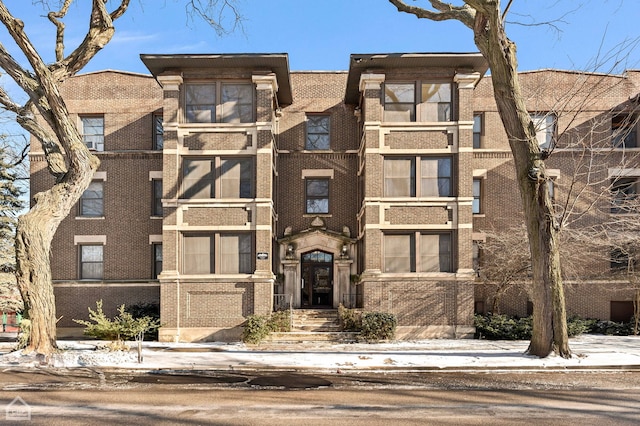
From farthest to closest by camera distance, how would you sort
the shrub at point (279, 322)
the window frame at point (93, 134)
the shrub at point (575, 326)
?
Result: the window frame at point (93, 134)
the shrub at point (279, 322)
the shrub at point (575, 326)

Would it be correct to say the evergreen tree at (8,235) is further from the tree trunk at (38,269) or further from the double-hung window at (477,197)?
the double-hung window at (477,197)

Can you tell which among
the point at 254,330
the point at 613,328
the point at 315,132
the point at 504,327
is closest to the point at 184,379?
the point at 254,330

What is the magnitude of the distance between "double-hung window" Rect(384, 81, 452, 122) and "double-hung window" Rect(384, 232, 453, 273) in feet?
16.2

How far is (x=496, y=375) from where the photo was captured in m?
13.8

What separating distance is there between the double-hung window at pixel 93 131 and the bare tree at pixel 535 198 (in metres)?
18.6

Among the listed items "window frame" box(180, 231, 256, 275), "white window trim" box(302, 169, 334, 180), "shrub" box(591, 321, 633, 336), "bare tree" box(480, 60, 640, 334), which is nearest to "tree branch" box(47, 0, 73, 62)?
"window frame" box(180, 231, 256, 275)

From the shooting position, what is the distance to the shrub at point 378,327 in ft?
68.3

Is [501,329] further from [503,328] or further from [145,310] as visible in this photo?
[145,310]

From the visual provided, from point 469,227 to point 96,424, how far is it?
56.0 feet

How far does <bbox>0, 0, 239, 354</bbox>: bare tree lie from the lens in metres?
15.7

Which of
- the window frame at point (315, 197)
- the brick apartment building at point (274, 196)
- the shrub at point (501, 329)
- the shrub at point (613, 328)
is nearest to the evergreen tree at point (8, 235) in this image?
the brick apartment building at point (274, 196)

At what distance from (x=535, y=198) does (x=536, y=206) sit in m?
0.23

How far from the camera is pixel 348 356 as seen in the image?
1695 cm

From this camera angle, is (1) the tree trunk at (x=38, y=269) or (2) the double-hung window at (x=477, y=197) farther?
(2) the double-hung window at (x=477, y=197)
